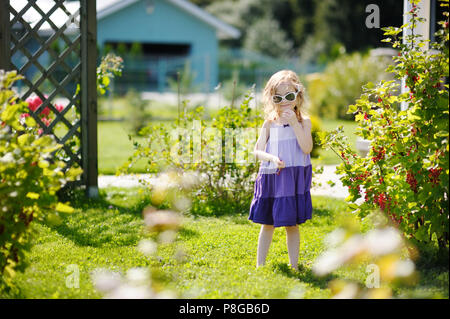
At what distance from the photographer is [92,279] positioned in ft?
9.93

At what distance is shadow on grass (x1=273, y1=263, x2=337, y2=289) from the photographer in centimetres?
309

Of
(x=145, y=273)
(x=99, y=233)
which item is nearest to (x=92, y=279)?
(x=145, y=273)

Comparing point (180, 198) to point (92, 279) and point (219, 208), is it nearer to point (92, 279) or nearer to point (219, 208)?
point (219, 208)

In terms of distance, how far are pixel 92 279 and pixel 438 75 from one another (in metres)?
2.12

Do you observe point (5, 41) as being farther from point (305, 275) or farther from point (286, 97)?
point (305, 275)

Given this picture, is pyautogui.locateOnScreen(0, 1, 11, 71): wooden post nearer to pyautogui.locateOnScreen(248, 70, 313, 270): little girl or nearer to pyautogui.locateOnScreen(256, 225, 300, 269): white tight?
pyautogui.locateOnScreen(248, 70, 313, 270): little girl

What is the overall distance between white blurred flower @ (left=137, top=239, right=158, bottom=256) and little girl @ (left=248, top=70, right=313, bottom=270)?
746 mm

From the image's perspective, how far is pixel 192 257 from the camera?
11.7 ft

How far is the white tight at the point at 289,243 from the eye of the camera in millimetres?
3295

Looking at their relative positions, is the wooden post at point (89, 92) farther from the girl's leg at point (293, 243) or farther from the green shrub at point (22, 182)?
the girl's leg at point (293, 243)

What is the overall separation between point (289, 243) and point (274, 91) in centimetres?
89

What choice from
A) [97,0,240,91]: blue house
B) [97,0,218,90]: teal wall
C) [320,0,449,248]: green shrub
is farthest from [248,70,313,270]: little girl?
[97,0,218,90]: teal wall

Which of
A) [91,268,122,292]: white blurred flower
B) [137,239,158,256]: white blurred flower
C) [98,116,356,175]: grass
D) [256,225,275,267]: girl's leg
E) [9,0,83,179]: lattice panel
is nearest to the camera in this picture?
[91,268,122,292]: white blurred flower

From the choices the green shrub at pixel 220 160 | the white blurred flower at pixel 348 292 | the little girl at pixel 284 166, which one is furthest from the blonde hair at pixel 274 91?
the green shrub at pixel 220 160
